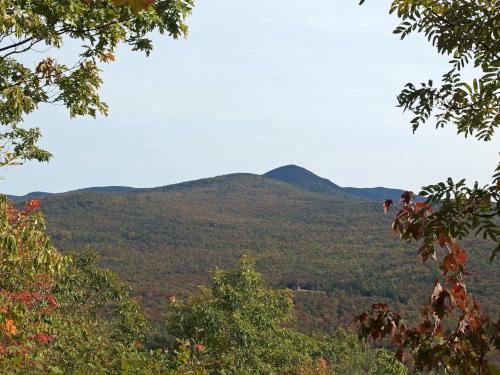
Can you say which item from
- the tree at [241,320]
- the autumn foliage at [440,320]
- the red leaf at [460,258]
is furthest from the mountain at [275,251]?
the red leaf at [460,258]

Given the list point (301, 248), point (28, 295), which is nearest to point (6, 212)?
point (28, 295)

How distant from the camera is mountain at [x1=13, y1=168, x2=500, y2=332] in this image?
Answer: 3383 inches

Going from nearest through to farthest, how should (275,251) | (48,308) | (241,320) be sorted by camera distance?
1. (48,308)
2. (241,320)
3. (275,251)

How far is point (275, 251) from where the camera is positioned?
13912cm

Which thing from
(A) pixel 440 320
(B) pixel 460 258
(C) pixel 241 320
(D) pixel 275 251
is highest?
(B) pixel 460 258

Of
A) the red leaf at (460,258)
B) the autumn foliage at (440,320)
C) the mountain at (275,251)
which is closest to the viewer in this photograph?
the autumn foliage at (440,320)

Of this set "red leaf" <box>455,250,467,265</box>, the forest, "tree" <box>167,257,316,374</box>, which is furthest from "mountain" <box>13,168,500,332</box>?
"red leaf" <box>455,250,467,265</box>

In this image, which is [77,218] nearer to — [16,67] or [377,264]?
[377,264]

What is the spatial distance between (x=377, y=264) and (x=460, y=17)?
115 metres

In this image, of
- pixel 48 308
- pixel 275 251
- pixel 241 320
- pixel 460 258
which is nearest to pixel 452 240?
pixel 460 258

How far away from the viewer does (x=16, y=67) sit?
25.2 feet

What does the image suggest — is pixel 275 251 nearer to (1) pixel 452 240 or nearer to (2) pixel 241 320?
(2) pixel 241 320

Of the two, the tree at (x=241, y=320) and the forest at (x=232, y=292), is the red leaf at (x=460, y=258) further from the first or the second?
the tree at (x=241, y=320)

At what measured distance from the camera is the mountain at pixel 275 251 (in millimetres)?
85938
